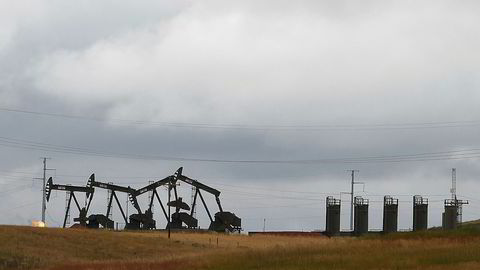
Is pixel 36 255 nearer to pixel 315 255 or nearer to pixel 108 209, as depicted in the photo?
pixel 315 255

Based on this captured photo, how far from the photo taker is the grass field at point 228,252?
131 ft

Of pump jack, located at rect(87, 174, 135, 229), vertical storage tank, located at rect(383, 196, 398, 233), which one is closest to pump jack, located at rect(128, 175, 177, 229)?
pump jack, located at rect(87, 174, 135, 229)

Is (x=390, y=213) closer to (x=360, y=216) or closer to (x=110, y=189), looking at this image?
(x=360, y=216)

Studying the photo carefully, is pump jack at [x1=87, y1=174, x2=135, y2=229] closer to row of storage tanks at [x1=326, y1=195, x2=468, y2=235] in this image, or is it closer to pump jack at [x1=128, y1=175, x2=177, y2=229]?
pump jack at [x1=128, y1=175, x2=177, y2=229]

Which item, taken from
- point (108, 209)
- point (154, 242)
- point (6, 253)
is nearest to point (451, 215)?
point (154, 242)

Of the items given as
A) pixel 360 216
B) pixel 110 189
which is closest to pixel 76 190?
pixel 110 189

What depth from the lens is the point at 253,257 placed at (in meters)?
45.4

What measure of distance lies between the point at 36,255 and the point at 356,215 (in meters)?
44.8

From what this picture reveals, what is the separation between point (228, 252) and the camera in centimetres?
5303

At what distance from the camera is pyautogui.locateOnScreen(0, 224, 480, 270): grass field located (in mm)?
Result: 39844

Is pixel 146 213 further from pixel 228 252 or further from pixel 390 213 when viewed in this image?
pixel 228 252

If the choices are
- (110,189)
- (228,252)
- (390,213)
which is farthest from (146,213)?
(228,252)

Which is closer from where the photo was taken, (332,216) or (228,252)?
(228,252)

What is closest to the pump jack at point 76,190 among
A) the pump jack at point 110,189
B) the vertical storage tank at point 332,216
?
the pump jack at point 110,189
